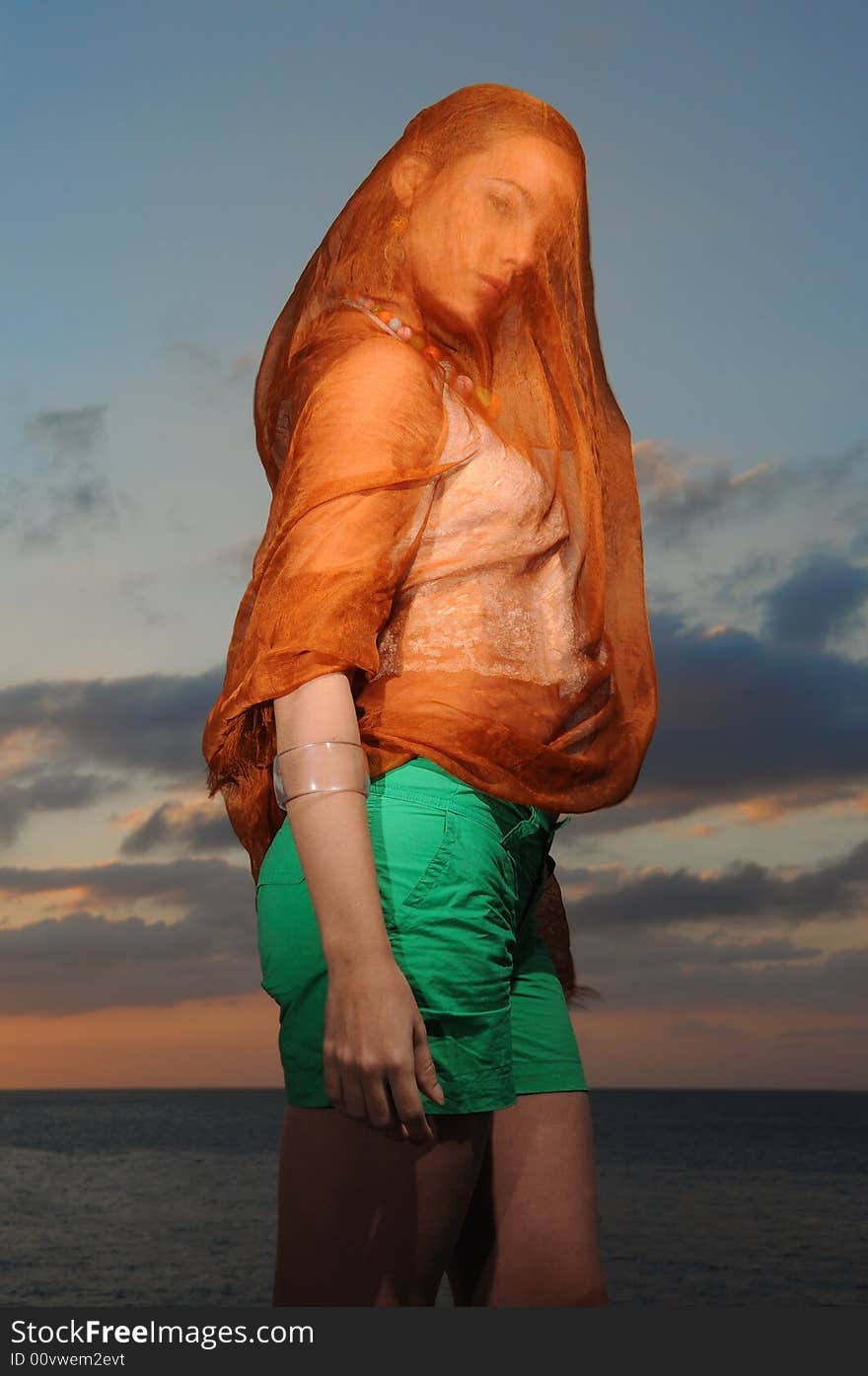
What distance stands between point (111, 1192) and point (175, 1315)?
171ft

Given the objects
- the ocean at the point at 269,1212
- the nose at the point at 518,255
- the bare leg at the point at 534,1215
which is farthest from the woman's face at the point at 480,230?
the ocean at the point at 269,1212

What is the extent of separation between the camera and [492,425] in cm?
176

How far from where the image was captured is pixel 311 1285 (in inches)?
55.1

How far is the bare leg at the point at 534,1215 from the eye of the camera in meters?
1.63

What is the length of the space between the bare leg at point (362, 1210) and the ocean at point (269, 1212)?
11927mm

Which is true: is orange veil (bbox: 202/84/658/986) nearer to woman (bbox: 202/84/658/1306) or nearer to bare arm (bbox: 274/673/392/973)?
woman (bbox: 202/84/658/1306)

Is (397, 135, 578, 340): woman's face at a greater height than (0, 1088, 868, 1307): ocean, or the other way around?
(397, 135, 578, 340): woman's face

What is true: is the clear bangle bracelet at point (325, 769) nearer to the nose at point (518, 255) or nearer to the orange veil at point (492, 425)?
the orange veil at point (492, 425)

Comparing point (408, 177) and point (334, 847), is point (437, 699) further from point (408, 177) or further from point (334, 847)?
point (408, 177)

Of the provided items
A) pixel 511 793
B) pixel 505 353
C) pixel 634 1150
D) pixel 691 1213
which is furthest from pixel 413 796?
pixel 634 1150

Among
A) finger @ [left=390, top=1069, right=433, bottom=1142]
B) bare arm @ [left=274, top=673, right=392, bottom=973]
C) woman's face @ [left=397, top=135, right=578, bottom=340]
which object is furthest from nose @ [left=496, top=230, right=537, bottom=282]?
finger @ [left=390, top=1069, right=433, bottom=1142]

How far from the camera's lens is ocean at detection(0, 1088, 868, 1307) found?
108 ft

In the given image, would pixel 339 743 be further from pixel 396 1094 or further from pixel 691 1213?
pixel 691 1213

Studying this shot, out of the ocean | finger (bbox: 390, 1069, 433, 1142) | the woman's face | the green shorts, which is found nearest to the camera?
finger (bbox: 390, 1069, 433, 1142)
